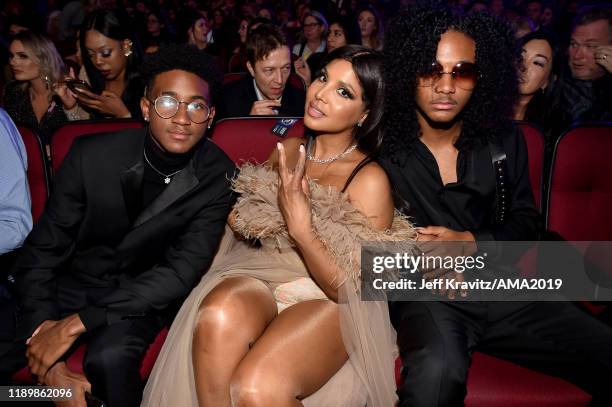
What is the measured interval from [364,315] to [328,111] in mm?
785

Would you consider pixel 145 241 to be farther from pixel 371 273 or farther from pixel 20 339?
pixel 371 273

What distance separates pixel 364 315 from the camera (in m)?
1.97

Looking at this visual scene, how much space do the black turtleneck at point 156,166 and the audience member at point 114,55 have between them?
1366mm

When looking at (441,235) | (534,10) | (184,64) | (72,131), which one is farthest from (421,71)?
(534,10)

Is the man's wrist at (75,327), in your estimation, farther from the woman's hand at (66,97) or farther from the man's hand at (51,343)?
the woman's hand at (66,97)

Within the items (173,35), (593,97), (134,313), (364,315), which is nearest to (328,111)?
(364,315)

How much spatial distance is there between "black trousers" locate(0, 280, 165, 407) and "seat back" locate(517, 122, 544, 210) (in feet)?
5.68

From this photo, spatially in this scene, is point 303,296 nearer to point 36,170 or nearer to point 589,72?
point 36,170

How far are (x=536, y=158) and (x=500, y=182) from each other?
43 centimetres

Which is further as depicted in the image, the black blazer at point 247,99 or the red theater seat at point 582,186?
the black blazer at point 247,99

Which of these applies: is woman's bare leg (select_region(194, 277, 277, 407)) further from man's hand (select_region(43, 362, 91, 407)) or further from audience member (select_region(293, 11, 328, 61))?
audience member (select_region(293, 11, 328, 61))

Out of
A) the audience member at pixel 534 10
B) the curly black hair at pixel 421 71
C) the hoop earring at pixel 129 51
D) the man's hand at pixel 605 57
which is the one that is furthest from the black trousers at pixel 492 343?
the audience member at pixel 534 10

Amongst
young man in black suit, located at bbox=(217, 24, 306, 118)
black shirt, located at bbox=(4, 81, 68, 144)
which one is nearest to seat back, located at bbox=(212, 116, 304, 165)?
young man in black suit, located at bbox=(217, 24, 306, 118)

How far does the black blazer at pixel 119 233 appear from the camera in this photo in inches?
82.4
